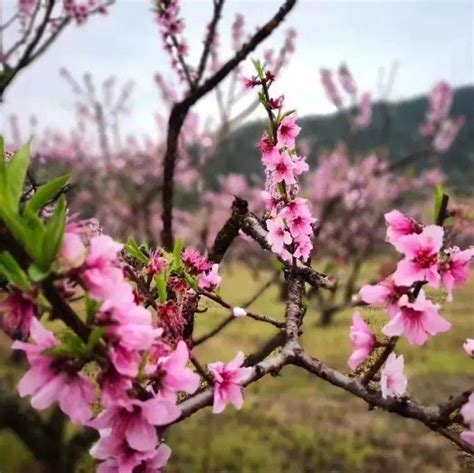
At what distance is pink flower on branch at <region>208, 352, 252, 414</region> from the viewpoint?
1048mm

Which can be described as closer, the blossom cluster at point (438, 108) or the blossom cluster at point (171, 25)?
the blossom cluster at point (171, 25)

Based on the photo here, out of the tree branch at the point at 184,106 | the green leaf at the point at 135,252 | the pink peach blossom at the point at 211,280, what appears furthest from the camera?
the tree branch at the point at 184,106

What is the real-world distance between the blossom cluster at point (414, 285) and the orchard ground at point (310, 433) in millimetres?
3853

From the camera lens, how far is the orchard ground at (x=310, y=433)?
6.03 metres

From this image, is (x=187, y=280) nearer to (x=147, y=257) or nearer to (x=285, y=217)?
(x=147, y=257)

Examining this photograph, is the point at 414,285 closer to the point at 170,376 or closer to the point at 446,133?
the point at 170,376

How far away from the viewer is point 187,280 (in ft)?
4.33

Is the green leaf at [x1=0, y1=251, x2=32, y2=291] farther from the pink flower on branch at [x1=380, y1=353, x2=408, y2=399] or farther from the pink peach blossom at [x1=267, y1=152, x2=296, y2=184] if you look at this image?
the pink peach blossom at [x1=267, y1=152, x2=296, y2=184]

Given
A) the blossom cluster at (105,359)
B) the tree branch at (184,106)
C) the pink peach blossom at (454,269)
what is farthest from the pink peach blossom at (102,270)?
the tree branch at (184,106)

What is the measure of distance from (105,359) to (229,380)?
11.5 inches

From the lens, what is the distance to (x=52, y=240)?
2.59 feet

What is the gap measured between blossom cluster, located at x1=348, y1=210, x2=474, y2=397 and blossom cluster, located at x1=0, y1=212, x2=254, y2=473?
329 millimetres

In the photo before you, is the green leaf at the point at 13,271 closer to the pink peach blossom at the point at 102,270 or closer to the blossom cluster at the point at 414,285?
the pink peach blossom at the point at 102,270

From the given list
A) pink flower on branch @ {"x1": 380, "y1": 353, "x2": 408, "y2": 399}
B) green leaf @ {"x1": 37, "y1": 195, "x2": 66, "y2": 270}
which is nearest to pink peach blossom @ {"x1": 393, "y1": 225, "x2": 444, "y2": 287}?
pink flower on branch @ {"x1": 380, "y1": 353, "x2": 408, "y2": 399}
